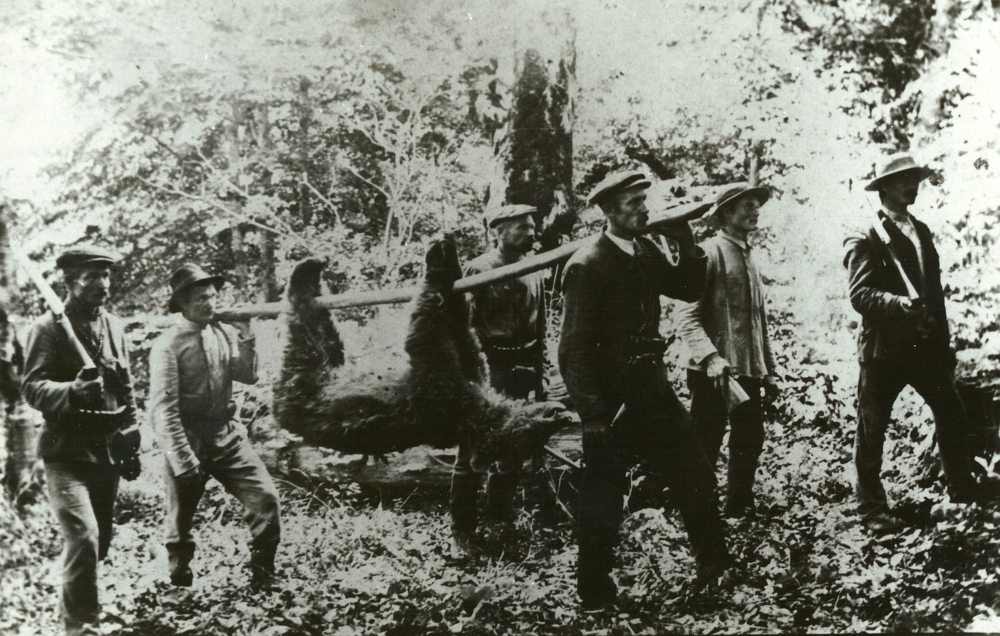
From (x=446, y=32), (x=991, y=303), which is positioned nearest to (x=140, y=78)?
(x=446, y=32)

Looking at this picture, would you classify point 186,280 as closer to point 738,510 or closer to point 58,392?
point 58,392

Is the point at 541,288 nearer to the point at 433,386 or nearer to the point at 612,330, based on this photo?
the point at 612,330

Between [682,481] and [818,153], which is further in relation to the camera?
[818,153]

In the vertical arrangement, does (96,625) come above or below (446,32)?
below

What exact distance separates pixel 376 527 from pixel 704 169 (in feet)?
9.92

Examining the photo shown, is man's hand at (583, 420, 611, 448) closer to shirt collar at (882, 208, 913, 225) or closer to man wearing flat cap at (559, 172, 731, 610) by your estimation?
man wearing flat cap at (559, 172, 731, 610)

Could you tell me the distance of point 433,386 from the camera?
483 cm

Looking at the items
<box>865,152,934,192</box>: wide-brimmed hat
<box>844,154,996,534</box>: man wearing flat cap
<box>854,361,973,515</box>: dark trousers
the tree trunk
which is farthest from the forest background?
<box>865,152,934,192</box>: wide-brimmed hat

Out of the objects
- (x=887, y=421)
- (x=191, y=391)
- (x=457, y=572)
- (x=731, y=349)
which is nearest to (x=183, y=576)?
(x=191, y=391)

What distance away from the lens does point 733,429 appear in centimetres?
499

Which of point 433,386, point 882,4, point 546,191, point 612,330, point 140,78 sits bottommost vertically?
point 433,386

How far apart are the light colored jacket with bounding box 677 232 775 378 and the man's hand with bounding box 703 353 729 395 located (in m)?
0.03

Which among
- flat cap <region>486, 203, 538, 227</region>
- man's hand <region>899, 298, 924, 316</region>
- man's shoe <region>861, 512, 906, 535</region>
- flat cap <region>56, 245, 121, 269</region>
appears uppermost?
flat cap <region>486, 203, 538, 227</region>

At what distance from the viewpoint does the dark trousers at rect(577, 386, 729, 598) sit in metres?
4.75
